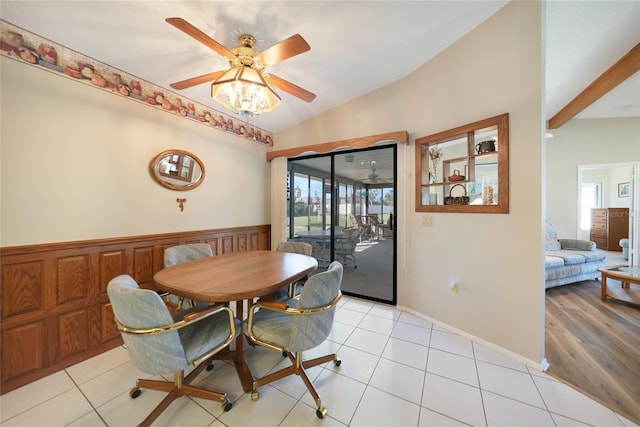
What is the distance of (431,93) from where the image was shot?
2.48 m

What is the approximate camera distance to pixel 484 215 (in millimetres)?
2104

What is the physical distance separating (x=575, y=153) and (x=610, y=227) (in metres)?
3.35

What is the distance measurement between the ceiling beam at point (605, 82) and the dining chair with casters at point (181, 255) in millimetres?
5489

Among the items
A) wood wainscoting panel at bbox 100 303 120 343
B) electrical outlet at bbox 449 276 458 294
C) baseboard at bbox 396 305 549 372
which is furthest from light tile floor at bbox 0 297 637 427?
electrical outlet at bbox 449 276 458 294

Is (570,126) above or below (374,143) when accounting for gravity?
above

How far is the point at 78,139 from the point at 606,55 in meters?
5.78

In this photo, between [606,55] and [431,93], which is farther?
[606,55]

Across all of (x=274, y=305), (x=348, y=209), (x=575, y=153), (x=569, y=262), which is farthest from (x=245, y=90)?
(x=575, y=153)

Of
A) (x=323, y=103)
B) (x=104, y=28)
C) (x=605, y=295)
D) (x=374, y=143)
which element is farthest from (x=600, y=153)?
(x=104, y=28)

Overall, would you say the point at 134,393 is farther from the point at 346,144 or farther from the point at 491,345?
the point at 346,144

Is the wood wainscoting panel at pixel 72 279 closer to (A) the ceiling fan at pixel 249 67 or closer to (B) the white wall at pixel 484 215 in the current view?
(A) the ceiling fan at pixel 249 67

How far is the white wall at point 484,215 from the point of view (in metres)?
1.80

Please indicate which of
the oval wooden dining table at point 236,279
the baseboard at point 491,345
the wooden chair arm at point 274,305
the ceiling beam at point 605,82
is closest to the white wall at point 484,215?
the baseboard at point 491,345

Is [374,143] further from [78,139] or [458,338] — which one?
[78,139]
